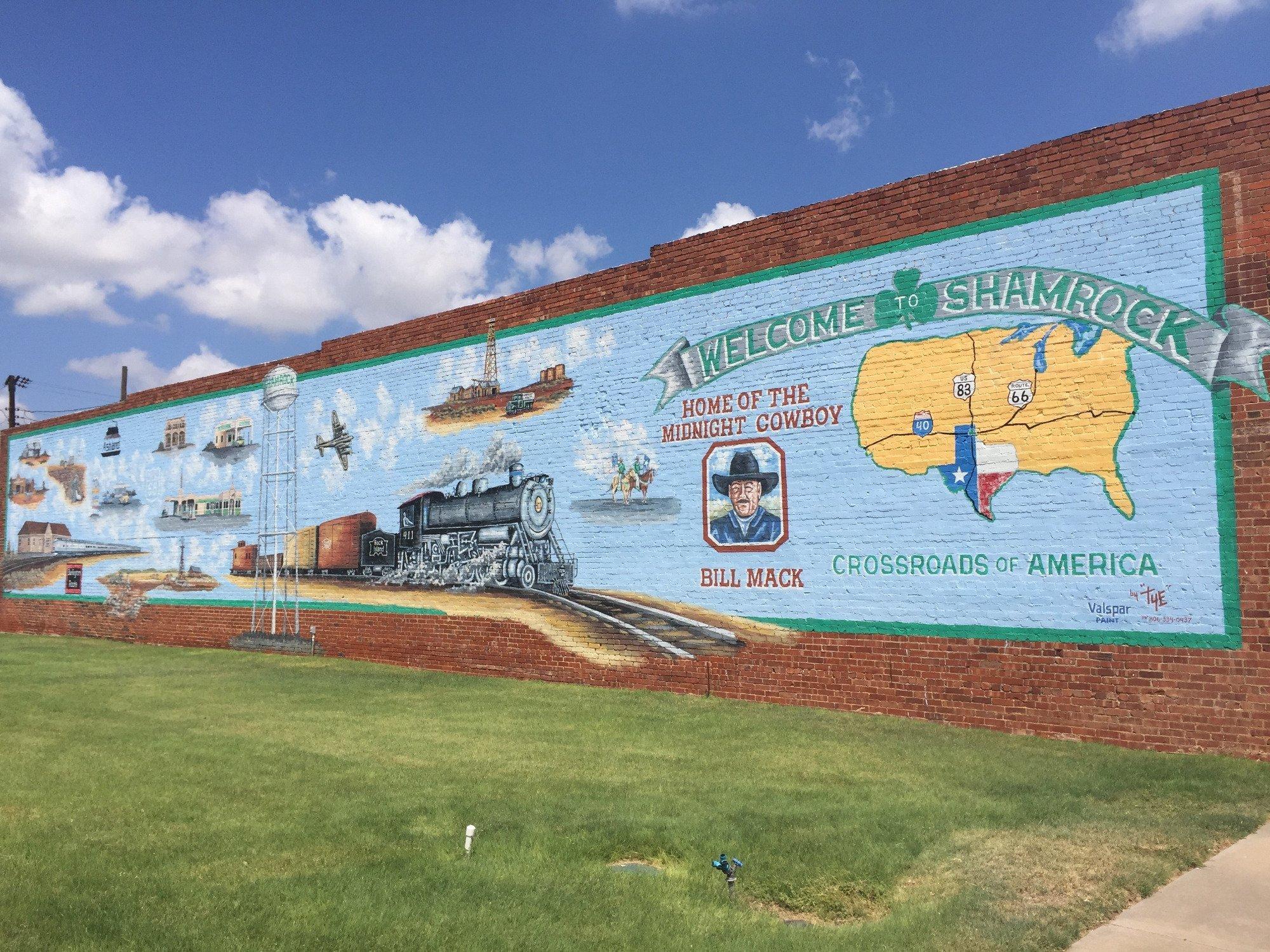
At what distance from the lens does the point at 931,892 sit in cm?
509

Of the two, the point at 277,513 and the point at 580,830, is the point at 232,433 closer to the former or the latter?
the point at 277,513

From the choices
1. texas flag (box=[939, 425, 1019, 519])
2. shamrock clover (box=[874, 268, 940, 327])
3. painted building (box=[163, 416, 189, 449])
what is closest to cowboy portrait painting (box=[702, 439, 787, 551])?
shamrock clover (box=[874, 268, 940, 327])

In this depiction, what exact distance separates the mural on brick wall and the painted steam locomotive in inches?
1.8

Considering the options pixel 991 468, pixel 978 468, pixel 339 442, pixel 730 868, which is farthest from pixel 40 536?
pixel 730 868

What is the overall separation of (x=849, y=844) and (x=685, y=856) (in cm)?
99

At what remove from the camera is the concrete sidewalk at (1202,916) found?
4.37m

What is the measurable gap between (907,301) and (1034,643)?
392cm

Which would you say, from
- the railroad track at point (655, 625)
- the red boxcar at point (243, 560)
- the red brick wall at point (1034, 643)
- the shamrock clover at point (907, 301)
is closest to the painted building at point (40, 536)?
the red boxcar at point (243, 560)

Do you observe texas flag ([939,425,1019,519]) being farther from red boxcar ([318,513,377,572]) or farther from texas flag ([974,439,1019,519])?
red boxcar ([318,513,377,572])

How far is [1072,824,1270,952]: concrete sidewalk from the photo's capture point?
14.3ft

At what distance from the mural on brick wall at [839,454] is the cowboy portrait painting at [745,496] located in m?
0.03

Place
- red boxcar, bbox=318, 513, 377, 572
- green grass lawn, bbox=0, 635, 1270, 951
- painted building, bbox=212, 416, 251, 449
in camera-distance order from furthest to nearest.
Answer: painted building, bbox=212, 416, 251, 449
red boxcar, bbox=318, 513, 377, 572
green grass lawn, bbox=0, 635, 1270, 951

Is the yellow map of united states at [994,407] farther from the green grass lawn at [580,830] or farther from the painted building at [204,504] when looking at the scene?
the painted building at [204,504]

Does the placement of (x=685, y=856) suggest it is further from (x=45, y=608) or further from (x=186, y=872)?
(x=45, y=608)
